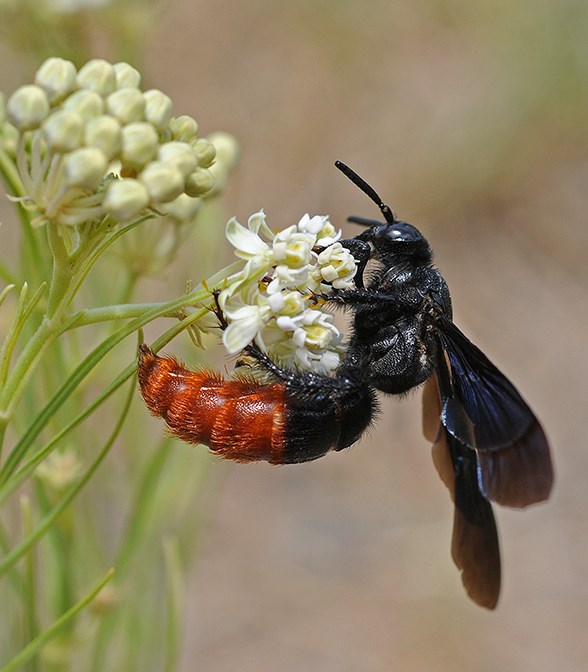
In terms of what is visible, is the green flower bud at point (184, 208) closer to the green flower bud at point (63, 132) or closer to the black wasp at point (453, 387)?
the black wasp at point (453, 387)

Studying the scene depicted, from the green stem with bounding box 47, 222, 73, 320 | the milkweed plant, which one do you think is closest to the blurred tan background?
the milkweed plant

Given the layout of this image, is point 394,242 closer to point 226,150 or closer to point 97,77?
point 226,150

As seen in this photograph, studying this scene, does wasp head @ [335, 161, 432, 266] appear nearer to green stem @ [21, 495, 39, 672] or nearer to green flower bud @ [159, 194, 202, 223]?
green flower bud @ [159, 194, 202, 223]

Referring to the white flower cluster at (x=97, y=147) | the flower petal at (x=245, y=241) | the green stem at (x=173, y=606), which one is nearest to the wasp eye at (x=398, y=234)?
the flower petal at (x=245, y=241)

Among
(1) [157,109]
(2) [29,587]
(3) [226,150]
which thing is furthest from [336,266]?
(2) [29,587]

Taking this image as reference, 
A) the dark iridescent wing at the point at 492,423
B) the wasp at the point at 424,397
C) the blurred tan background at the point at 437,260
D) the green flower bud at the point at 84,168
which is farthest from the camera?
the blurred tan background at the point at 437,260

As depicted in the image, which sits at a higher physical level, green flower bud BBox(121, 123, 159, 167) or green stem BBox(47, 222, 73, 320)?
green flower bud BBox(121, 123, 159, 167)

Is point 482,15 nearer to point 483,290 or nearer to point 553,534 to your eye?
point 483,290
